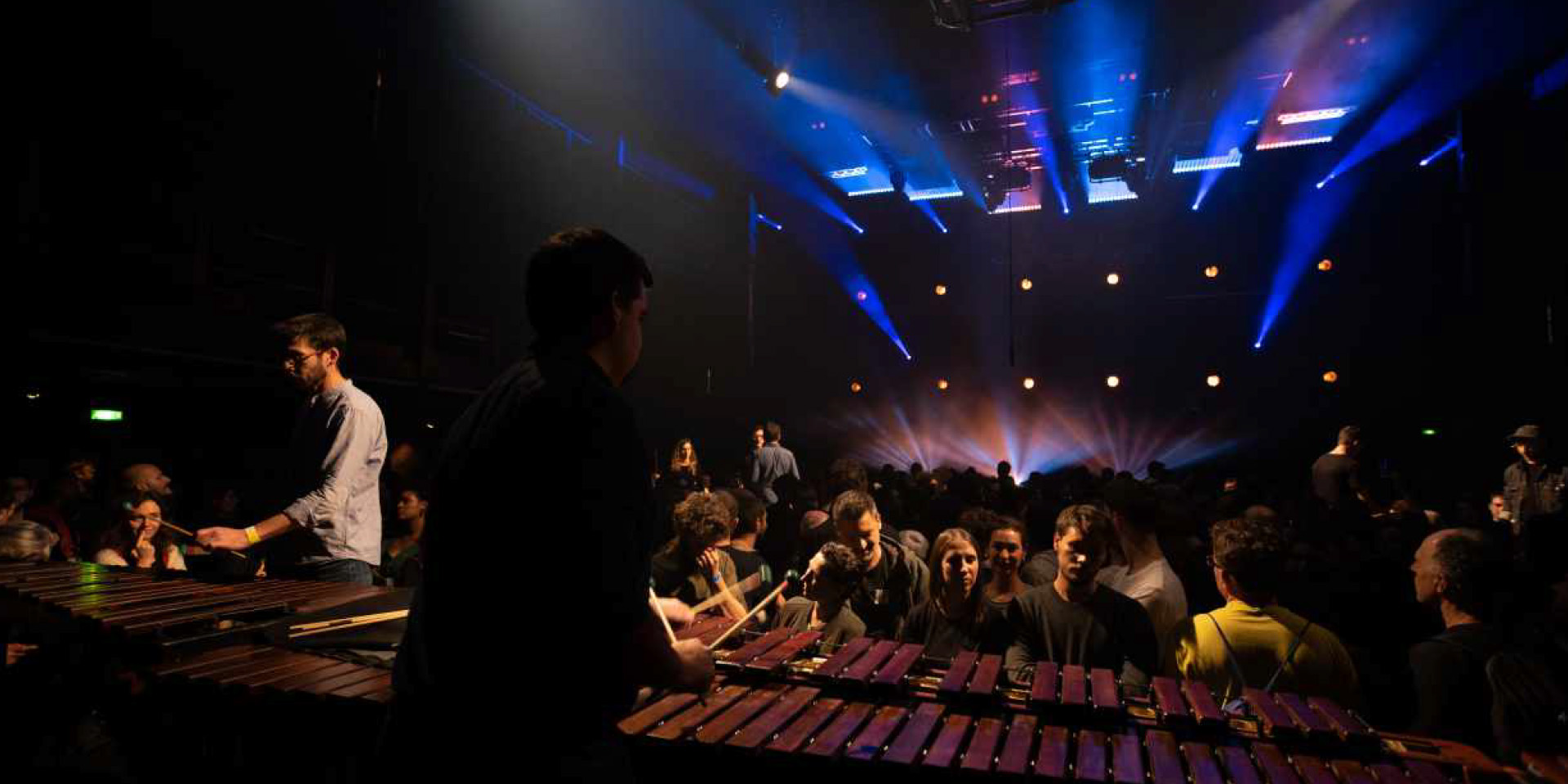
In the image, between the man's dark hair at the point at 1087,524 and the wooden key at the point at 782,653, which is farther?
the man's dark hair at the point at 1087,524

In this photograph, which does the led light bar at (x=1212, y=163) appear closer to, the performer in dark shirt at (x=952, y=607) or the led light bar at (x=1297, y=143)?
the led light bar at (x=1297, y=143)

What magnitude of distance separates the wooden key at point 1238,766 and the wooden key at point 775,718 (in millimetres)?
1073

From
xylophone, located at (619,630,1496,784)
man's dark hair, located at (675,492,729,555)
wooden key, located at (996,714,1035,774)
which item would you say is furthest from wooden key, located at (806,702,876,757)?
man's dark hair, located at (675,492,729,555)

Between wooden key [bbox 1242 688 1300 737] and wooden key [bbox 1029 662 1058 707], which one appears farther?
wooden key [bbox 1029 662 1058 707]

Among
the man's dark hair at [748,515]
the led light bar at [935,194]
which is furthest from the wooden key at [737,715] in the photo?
the led light bar at [935,194]

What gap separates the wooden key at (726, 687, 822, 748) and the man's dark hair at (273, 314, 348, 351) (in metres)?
2.62

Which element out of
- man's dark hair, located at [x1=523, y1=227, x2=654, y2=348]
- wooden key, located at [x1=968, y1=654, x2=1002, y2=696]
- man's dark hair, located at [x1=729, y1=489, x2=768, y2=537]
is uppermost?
man's dark hair, located at [x1=523, y1=227, x2=654, y2=348]

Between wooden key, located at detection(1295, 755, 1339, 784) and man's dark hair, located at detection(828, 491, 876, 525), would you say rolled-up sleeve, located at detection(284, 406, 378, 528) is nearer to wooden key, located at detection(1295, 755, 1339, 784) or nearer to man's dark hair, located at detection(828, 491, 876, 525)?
man's dark hair, located at detection(828, 491, 876, 525)

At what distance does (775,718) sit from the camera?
216cm

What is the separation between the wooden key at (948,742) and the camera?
1938 millimetres

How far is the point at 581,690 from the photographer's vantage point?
135 centimetres

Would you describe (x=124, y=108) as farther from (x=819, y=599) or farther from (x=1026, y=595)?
(x=1026, y=595)

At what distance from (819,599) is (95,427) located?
24.3 feet

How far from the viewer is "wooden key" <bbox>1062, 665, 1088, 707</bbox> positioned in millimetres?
2197
